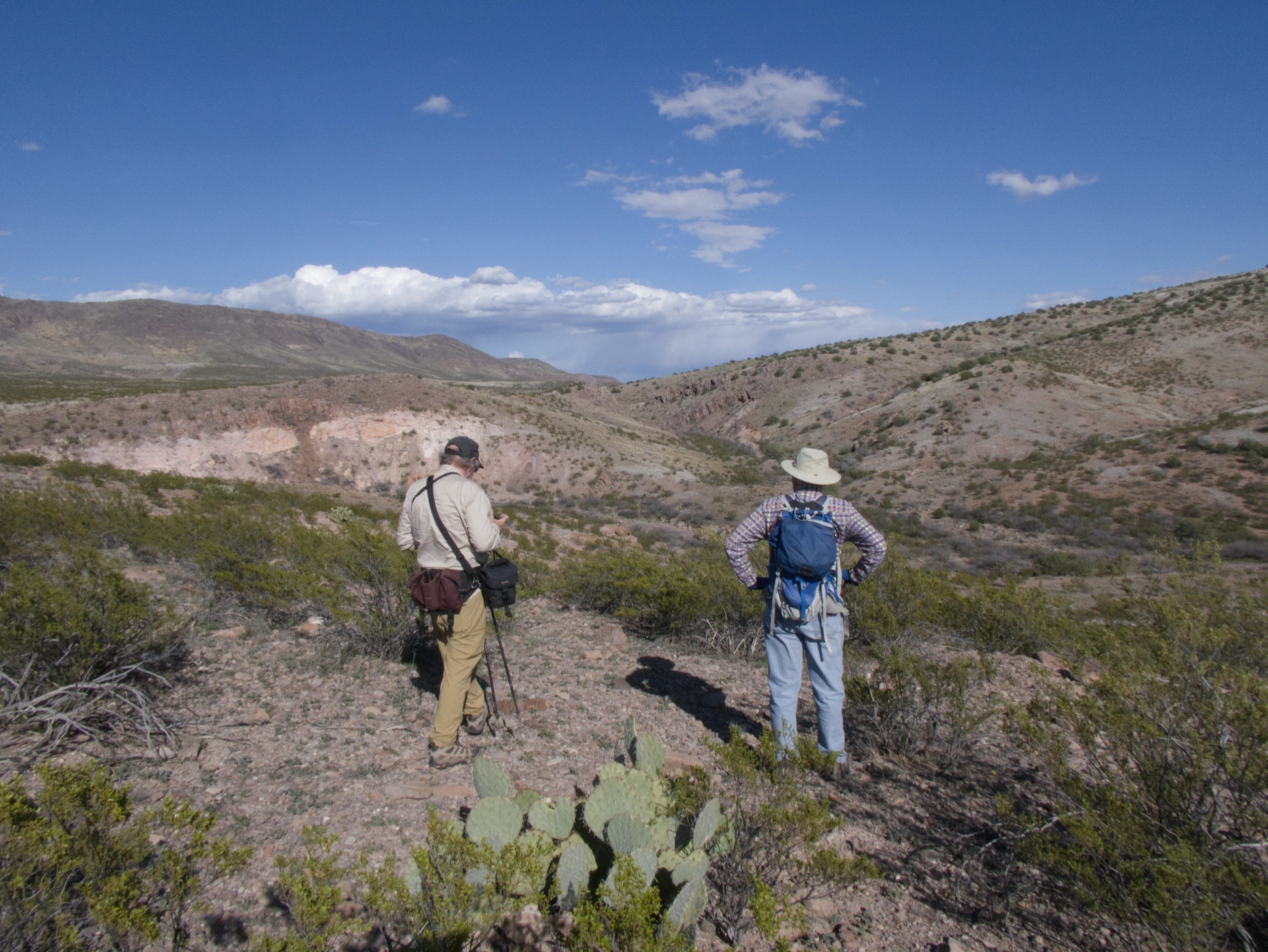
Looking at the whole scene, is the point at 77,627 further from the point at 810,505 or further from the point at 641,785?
the point at 810,505

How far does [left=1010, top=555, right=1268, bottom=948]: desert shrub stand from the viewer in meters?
2.05

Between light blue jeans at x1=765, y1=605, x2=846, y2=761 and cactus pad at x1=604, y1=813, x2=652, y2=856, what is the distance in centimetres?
139

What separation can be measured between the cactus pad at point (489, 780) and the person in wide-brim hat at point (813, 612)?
154cm

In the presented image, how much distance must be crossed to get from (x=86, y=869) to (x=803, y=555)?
3040 millimetres

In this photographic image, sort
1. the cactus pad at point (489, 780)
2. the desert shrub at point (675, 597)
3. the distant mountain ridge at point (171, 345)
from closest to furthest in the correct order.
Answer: the cactus pad at point (489, 780) → the desert shrub at point (675, 597) → the distant mountain ridge at point (171, 345)

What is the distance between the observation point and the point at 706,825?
2500mm

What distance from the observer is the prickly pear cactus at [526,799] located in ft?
8.48

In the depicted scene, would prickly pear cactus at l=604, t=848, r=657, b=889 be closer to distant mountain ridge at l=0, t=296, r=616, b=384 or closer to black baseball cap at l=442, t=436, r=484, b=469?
black baseball cap at l=442, t=436, r=484, b=469

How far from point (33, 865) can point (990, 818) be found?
3.92m

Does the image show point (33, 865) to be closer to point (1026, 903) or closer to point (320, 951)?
point (320, 951)

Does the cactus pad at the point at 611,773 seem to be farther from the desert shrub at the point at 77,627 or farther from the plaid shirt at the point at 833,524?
the desert shrub at the point at 77,627

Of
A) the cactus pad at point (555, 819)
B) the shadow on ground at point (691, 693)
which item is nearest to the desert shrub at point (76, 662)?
the cactus pad at point (555, 819)

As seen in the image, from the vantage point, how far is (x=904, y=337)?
192 feet

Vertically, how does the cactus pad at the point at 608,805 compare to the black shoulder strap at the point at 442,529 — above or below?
below
